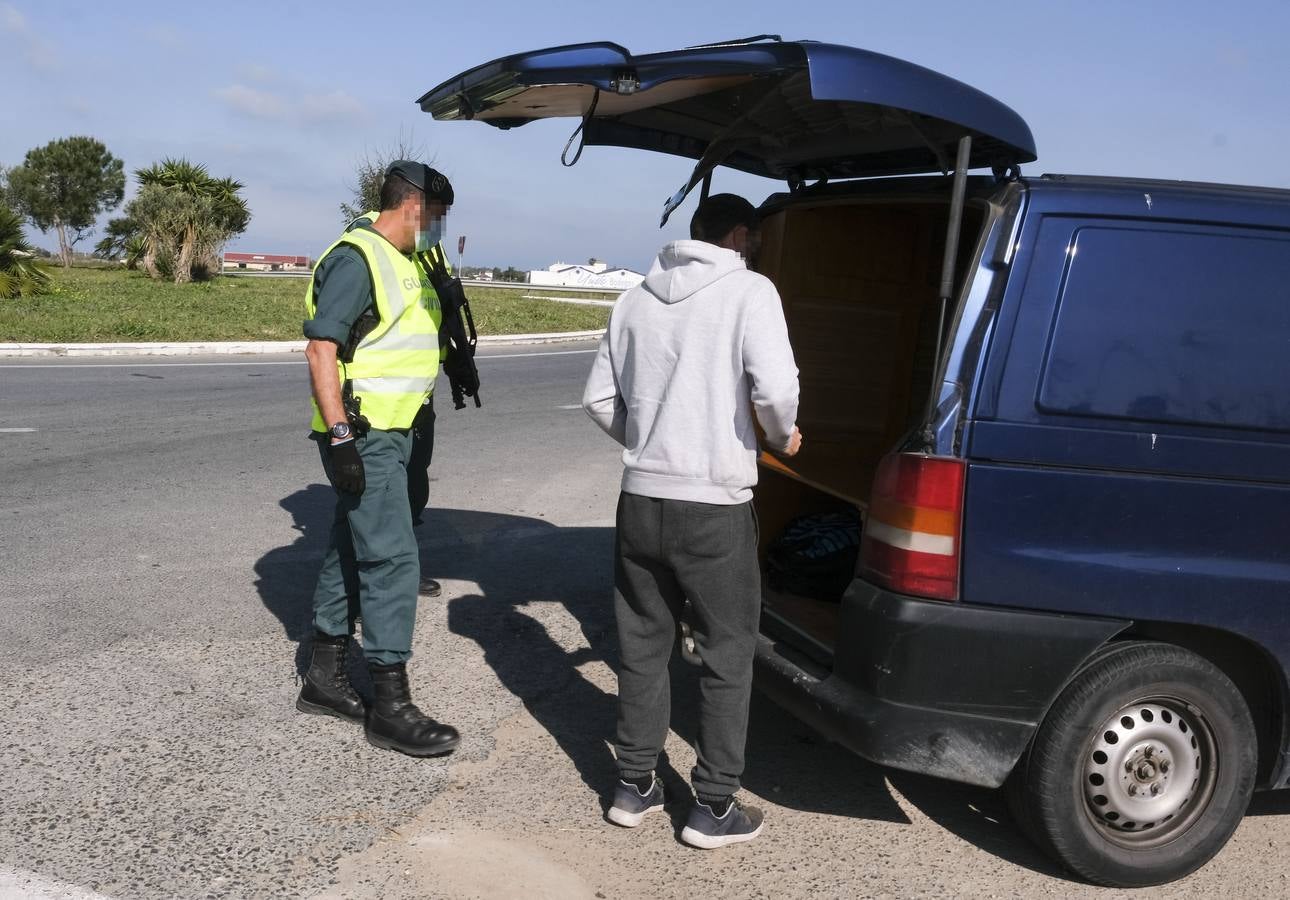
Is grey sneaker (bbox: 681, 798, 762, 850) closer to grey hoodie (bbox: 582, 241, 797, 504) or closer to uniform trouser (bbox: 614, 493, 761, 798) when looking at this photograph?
uniform trouser (bbox: 614, 493, 761, 798)

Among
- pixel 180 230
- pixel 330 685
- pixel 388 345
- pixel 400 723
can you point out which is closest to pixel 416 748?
pixel 400 723

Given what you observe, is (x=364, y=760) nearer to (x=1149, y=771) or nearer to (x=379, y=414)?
(x=379, y=414)

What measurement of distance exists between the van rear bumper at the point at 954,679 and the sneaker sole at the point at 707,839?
0.46 m

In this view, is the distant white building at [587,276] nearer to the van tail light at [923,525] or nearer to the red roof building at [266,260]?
the red roof building at [266,260]

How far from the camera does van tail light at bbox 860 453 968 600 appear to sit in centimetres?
324

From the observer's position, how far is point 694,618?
3.54 meters

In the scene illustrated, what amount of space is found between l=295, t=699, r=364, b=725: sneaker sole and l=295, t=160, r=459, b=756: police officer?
0.02 metres

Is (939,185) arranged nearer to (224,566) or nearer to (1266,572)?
(1266,572)

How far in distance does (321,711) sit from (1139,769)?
2.69 metres

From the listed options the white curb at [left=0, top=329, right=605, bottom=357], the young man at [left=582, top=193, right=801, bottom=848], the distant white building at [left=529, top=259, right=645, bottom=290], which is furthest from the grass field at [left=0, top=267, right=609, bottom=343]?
the distant white building at [left=529, top=259, right=645, bottom=290]

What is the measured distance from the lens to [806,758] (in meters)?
4.22

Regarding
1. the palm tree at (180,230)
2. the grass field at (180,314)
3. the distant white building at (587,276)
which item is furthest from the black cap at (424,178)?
the distant white building at (587,276)

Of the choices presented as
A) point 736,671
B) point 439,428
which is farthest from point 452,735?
point 439,428

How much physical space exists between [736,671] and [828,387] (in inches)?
88.3
